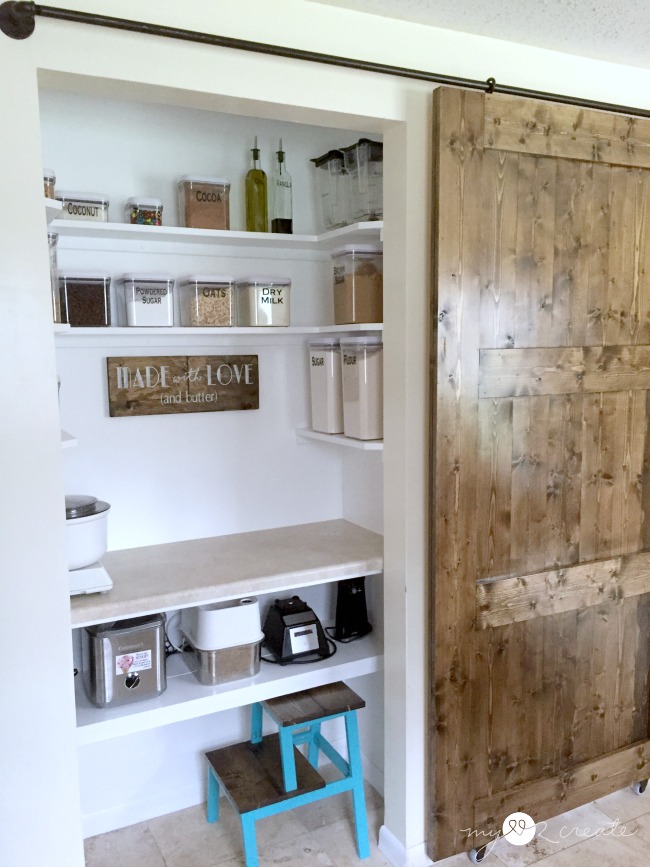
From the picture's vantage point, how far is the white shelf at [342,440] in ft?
7.08

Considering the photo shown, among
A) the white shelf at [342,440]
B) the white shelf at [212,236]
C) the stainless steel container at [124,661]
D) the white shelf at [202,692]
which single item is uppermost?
the white shelf at [212,236]

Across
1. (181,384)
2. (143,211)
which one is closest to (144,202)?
(143,211)

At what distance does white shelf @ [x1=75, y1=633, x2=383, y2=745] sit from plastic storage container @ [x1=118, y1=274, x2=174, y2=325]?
1070mm

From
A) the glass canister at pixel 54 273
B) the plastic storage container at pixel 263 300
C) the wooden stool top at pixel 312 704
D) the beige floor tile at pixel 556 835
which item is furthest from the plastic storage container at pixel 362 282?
the beige floor tile at pixel 556 835

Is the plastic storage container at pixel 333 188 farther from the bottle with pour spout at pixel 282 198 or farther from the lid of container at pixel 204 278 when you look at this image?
the lid of container at pixel 204 278

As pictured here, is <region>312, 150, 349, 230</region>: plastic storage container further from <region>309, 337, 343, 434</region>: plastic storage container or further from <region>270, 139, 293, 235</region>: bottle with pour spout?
<region>309, 337, 343, 434</region>: plastic storage container

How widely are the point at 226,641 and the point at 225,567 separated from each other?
0.71 feet

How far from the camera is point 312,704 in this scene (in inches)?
87.9

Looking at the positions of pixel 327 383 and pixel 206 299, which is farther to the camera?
pixel 327 383

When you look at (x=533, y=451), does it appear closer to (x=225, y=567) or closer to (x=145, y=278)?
(x=225, y=567)

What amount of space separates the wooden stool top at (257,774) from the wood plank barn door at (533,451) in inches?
16.4

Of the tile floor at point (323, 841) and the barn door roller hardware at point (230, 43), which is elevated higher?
the barn door roller hardware at point (230, 43)

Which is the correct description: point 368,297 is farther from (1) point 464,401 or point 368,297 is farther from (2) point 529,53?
(2) point 529,53

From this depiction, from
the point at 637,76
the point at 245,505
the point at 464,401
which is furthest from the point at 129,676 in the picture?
the point at 637,76
